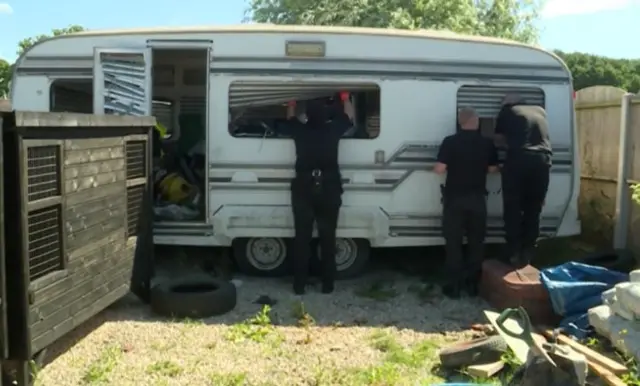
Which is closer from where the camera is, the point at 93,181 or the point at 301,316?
the point at 93,181

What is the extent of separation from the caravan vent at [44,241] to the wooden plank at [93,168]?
305 millimetres

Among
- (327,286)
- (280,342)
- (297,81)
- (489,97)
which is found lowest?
(280,342)

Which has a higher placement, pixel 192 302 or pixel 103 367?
pixel 192 302

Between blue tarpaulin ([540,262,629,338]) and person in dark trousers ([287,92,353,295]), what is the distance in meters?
2.22

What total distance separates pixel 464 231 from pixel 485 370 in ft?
9.35

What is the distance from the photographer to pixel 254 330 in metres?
6.50

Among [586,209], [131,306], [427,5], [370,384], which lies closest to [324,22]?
[427,5]

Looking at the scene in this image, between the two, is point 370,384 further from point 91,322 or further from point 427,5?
point 427,5

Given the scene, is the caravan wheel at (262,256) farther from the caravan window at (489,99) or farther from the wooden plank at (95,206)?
the caravan window at (489,99)

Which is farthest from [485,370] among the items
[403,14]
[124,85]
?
[403,14]

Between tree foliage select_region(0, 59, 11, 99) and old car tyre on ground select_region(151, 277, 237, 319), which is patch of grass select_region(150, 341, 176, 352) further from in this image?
tree foliage select_region(0, 59, 11, 99)

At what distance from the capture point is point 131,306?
288 inches

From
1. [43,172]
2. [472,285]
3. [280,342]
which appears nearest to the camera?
[43,172]

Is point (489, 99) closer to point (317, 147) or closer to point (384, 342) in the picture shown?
point (317, 147)
